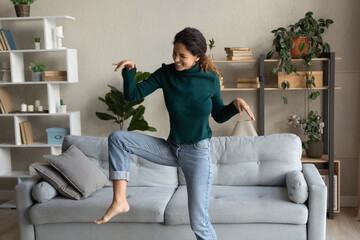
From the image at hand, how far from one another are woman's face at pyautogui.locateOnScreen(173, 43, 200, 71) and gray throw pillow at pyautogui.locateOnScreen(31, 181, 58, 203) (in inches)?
61.3

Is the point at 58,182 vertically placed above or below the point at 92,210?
above

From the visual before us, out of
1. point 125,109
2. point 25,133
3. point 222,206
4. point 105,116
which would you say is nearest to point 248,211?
point 222,206

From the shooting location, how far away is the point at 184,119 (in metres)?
2.52

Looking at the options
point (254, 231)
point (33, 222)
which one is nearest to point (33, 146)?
point (33, 222)

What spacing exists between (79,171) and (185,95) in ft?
4.76

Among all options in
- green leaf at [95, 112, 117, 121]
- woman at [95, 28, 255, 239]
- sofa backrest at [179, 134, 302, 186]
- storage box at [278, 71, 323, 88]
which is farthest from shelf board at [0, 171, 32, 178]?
storage box at [278, 71, 323, 88]

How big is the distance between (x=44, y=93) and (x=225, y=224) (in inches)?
110

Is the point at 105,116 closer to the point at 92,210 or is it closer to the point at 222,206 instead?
the point at 92,210

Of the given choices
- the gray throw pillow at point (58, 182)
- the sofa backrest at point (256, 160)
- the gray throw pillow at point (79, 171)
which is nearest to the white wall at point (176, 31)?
the sofa backrest at point (256, 160)

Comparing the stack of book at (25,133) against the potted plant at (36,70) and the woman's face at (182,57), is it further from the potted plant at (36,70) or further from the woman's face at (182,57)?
the woman's face at (182,57)

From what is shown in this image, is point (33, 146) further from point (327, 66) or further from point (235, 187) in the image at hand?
point (327, 66)

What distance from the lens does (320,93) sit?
4.72 m

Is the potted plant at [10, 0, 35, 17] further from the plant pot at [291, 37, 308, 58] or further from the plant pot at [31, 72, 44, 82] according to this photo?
the plant pot at [291, 37, 308, 58]

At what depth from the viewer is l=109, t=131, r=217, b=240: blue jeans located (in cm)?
248
